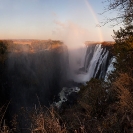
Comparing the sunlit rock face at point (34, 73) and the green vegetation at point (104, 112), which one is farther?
the sunlit rock face at point (34, 73)

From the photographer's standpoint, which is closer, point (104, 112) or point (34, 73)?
point (104, 112)

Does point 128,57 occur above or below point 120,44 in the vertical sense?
below

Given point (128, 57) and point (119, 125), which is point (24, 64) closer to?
point (128, 57)

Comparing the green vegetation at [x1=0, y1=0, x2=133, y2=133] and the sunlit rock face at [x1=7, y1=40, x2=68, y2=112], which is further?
the sunlit rock face at [x1=7, y1=40, x2=68, y2=112]

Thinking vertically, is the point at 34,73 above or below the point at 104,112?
below

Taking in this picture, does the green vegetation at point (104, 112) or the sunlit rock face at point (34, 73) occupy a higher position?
the green vegetation at point (104, 112)

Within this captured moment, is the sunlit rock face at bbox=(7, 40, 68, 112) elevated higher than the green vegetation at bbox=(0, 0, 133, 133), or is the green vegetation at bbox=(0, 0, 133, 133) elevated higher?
the green vegetation at bbox=(0, 0, 133, 133)

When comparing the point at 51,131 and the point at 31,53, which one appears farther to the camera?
the point at 31,53

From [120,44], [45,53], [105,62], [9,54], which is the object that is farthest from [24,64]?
[120,44]
